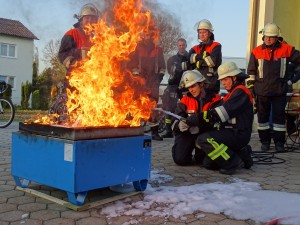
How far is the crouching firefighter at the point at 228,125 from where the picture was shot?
4922 millimetres

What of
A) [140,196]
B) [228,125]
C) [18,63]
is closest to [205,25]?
[228,125]

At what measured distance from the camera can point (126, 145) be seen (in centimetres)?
369

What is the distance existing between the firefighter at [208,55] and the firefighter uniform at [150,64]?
1.02 meters

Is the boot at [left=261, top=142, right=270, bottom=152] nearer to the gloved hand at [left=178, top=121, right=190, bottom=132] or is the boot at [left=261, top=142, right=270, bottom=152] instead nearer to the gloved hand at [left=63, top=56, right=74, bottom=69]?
the gloved hand at [left=178, top=121, right=190, bottom=132]

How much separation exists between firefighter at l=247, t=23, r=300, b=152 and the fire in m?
3.02

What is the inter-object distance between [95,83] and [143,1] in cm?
138

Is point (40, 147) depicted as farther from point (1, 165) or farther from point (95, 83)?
point (1, 165)

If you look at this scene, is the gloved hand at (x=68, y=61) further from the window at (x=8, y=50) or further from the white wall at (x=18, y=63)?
the window at (x=8, y=50)

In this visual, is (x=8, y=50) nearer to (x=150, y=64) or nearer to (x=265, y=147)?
(x=150, y=64)

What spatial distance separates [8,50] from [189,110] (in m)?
33.1

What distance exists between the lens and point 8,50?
35.3 m

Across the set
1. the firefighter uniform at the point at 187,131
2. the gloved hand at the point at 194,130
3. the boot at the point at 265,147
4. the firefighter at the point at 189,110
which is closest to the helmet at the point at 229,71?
the firefighter at the point at 189,110

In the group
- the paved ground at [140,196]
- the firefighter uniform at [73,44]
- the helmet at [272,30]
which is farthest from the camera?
the helmet at [272,30]

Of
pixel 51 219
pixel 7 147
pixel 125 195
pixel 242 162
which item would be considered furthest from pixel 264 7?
pixel 51 219
